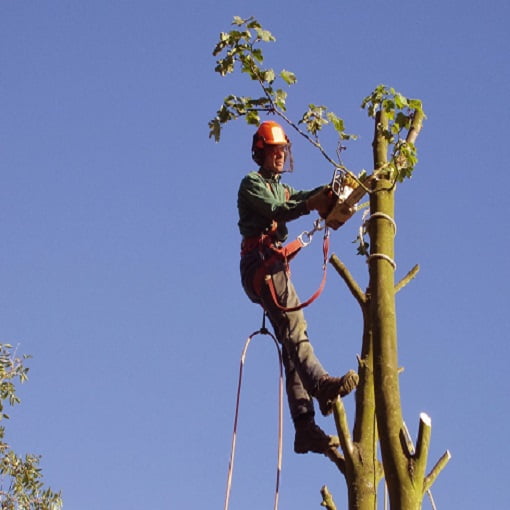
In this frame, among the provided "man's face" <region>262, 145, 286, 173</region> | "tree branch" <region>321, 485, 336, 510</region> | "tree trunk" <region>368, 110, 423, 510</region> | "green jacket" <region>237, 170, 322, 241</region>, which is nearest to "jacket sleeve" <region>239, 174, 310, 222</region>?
"green jacket" <region>237, 170, 322, 241</region>

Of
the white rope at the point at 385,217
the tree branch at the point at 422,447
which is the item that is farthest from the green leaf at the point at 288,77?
the tree branch at the point at 422,447

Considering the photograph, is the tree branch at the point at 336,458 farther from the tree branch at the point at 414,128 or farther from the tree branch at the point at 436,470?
the tree branch at the point at 414,128

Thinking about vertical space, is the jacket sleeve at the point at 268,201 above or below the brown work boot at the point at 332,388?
above

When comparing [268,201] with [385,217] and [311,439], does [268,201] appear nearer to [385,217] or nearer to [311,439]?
[385,217]

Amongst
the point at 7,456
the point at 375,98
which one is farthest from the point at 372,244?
the point at 7,456

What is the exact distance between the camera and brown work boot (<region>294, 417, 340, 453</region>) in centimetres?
501

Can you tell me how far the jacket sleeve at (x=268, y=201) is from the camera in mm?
5309

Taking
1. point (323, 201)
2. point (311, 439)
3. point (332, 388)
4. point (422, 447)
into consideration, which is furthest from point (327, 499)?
point (323, 201)

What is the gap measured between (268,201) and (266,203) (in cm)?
2

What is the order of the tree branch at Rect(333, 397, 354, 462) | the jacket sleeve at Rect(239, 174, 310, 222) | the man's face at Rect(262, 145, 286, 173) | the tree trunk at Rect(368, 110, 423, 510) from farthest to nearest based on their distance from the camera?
1. the man's face at Rect(262, 145, 286, 173)
2. the jacket sleeve at Rect(239, 174, 310, 222)
3. the tree branch at Rect(333, 397, 354, 462)
4. the tree trunk at Rect(368, 110, 423, 510)

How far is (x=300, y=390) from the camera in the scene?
538 centimetres

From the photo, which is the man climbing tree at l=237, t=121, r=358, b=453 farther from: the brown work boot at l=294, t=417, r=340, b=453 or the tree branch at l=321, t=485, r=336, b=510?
the tree branch at l=321, t=485, r=336, b=510

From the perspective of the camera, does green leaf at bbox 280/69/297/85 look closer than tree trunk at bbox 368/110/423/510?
No

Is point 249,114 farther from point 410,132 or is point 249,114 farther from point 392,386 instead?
point 392,386
